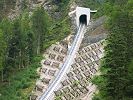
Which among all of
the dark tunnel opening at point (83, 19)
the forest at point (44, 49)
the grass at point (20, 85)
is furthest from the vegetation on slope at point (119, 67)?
the dark tunnel opening at point (83, 19)

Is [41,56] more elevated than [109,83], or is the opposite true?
[109,83]

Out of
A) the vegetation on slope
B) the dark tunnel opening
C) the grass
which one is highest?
the vegetation on slope

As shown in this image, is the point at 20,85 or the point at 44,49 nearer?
the point at 20,85

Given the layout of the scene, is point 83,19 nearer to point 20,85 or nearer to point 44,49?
point 44,49

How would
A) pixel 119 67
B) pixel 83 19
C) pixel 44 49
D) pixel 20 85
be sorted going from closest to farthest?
pixel 119 67, pixel 20 85, pixel 44 49, pixel 83 19

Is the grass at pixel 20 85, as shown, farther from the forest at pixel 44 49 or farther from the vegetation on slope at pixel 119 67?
the vegetation on slope at pixel 119 67

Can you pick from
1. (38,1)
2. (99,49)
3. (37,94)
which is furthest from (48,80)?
(38,1)

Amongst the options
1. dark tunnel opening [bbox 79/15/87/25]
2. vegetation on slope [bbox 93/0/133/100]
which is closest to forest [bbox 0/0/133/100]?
vegetation on slope [bbox 93/0/133/100]

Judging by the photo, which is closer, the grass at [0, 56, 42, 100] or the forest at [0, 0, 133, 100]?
the forest at [0, 0, 133, 100]

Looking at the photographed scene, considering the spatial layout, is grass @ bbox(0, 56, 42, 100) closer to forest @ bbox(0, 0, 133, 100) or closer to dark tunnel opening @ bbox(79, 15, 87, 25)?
forest @ bbox(0, 0, 133, 100)

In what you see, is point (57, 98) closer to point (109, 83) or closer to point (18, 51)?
point (18, 51)

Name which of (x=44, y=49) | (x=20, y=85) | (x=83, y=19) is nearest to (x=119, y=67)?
(x=20, y=85)
